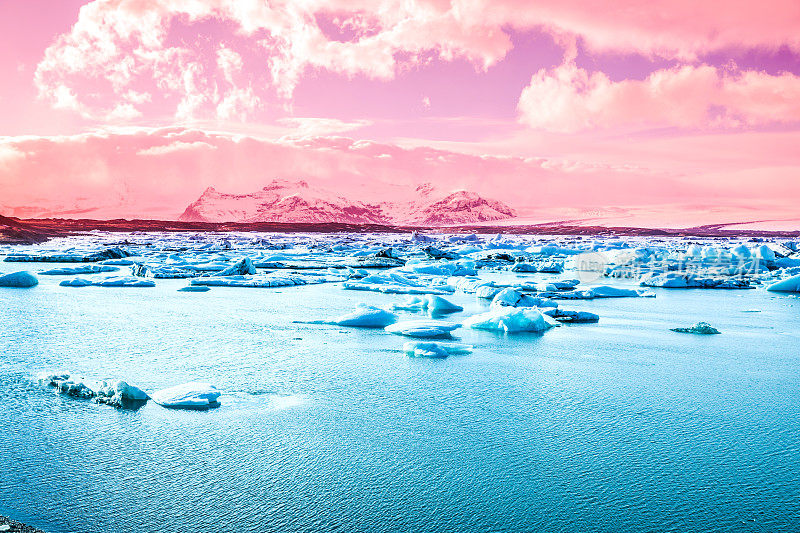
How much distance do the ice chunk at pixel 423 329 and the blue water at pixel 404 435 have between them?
247 mm

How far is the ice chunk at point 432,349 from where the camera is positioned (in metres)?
8.41

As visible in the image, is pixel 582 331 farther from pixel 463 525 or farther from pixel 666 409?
pixel 463 525

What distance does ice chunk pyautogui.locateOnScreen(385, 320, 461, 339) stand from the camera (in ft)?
32.1

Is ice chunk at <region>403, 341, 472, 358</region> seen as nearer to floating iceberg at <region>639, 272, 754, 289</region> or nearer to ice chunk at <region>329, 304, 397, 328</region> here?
ice chunk at <region>329, 304, 397, 328</region>

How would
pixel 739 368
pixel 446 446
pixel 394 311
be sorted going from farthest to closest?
pixel 394 311
pixel 739 368
pixel 446 446

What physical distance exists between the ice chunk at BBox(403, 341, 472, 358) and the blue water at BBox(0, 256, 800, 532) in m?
0.19

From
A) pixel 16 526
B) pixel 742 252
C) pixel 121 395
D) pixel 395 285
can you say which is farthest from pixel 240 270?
pixel 742 252

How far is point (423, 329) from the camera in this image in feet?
32.3

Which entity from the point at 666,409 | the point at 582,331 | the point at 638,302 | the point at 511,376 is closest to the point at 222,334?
the point at 511,376

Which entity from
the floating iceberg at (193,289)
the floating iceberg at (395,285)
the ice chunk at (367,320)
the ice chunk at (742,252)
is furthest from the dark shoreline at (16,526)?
the ice chunk at (742,252)

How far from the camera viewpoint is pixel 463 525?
4.00m

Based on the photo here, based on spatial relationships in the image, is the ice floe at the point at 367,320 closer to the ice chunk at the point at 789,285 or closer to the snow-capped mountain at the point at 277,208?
the ice chunk at the point at 789,285

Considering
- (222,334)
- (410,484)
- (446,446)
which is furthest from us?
(222,334)

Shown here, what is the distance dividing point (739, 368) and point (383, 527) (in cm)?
594
